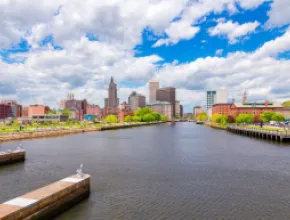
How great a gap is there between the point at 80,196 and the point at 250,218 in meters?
13.0

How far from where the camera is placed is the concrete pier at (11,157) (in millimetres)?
35312

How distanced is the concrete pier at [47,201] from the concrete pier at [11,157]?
18.5 meters

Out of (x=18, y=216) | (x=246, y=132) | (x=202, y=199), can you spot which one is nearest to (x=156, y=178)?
(x=202, y=199)

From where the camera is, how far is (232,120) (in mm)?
175250

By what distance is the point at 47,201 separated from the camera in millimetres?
17500

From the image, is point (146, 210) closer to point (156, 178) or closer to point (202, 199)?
point (202, 199)

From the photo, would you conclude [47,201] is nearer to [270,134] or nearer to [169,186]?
[169,186]

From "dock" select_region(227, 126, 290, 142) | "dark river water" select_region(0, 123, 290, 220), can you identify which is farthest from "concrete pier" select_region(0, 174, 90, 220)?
"dock" select_region(227, 126, 290, 142)

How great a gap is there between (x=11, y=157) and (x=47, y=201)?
2292cm

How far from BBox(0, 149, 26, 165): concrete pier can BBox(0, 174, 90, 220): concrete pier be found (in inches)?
728

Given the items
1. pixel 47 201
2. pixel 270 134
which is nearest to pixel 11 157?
pixel 47 201

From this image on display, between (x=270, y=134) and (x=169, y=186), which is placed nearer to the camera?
(x=169, y=186)

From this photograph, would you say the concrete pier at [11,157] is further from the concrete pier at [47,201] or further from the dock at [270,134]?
the dock at [270,134]

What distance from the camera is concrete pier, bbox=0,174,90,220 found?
15.3m
